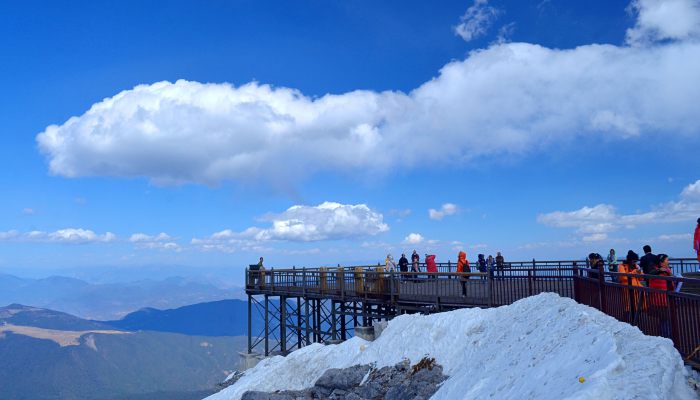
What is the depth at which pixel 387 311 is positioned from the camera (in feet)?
81.1

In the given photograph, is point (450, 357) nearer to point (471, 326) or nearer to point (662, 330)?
point (471, 326)

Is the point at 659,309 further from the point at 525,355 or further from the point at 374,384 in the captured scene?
the point at 374,384

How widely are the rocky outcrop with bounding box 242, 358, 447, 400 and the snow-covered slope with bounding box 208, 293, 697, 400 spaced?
41 centimetres

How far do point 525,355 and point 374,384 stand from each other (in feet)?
19.1

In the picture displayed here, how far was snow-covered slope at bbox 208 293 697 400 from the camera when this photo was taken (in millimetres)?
7512

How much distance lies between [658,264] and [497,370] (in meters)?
5.22

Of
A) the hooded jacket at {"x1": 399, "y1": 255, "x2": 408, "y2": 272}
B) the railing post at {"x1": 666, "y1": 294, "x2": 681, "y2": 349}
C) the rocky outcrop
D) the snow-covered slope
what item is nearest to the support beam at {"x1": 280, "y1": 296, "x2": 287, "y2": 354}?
the hooded jacket at {"x1": 399, "y1": 255, "x2": 408, "y2": 272}

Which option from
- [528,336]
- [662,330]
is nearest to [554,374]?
[662,330]

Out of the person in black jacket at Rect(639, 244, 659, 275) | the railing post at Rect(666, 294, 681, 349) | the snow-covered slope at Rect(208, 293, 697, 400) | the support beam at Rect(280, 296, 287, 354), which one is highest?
the person in black jacket at Rect(639, 244, 659, 275)

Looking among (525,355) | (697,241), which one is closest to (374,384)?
(525,355)

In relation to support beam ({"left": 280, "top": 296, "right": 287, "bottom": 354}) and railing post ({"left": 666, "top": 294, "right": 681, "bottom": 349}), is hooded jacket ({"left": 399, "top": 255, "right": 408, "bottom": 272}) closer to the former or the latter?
support beam ({"left": 280, "top": 296, "right": 287, "bottom": 354})

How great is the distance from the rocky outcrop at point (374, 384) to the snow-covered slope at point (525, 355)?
41cm

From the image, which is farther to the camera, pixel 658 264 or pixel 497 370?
pixel 658 264

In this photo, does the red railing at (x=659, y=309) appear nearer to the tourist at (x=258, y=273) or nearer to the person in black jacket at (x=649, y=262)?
the person in black jacket at (x=649, y=262)
